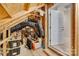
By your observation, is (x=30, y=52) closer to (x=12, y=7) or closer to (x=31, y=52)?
(x=31, y=52)

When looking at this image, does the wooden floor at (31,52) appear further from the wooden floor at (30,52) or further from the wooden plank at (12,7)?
the wooden plank at (12,7)

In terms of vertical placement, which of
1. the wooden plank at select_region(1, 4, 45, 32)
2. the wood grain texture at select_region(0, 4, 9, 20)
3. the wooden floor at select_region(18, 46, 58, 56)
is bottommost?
the wooden floor at select_region(18, 46, 58, 56)

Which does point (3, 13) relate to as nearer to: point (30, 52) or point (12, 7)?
point (12, 7)

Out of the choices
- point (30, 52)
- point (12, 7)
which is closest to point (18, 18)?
point (12, 7)

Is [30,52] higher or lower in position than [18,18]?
lower

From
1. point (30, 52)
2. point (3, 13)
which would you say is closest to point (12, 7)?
point (3, 13)

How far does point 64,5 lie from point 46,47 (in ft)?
1.44

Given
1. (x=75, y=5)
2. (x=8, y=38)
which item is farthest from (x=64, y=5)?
(x=8, y=38)

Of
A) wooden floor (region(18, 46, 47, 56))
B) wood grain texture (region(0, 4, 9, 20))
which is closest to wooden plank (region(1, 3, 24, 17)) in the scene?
wood grain texture (region(0, 4, 9, 20))

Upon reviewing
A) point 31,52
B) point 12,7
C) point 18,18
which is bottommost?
point 31,52

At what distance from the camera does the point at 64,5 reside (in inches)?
52.1

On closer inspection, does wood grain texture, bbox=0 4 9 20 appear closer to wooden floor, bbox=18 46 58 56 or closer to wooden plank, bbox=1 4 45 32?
wooden plank, bbox=1 4 45 32

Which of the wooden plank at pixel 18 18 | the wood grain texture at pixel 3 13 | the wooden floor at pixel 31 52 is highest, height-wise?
the wood grain texture at pixel 3 13

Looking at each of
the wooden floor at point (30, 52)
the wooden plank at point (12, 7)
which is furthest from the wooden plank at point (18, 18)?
the wooden floor at point (30, 52)
